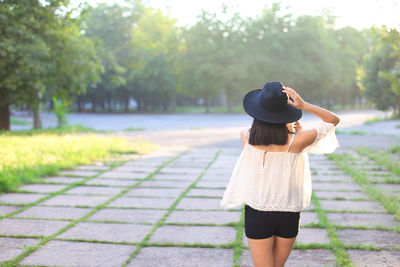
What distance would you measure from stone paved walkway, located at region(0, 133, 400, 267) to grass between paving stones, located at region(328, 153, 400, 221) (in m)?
0.09

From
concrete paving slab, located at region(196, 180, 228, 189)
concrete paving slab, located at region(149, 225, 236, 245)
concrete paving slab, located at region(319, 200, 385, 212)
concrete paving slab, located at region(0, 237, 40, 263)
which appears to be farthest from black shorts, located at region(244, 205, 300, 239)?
concrete paving slab, located at region(196, 180, 228, 189)

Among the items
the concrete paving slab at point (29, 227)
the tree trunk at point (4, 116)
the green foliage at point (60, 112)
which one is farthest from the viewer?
the green foliage at point (60, 112)

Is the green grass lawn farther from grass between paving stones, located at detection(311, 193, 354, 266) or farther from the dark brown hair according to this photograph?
the dark brown hair

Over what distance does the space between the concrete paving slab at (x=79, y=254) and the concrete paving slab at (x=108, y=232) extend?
A: 17 cm

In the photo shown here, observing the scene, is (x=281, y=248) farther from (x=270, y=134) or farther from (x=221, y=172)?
(x=221, y=172)

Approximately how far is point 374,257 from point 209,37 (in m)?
40.7

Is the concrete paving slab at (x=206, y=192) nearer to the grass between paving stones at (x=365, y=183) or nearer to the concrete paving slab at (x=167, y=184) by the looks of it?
the concrete paving slab at (x=167, y=184)

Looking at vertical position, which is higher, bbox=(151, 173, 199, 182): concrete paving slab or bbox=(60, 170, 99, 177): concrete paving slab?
bbox=(60, 170, 99, 177): concrete paving slab

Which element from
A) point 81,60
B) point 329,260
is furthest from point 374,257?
point 81,60

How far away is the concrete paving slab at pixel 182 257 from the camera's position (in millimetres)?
3541

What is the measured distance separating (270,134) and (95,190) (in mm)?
4400

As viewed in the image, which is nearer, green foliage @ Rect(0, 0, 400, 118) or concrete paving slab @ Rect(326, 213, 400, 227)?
concrete paving slab @ Rect(326, 213, 400, 227)

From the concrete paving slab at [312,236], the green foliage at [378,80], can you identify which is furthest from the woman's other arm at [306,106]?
the green foliage at [378,80]

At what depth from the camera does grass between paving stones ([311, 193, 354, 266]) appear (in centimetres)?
349
